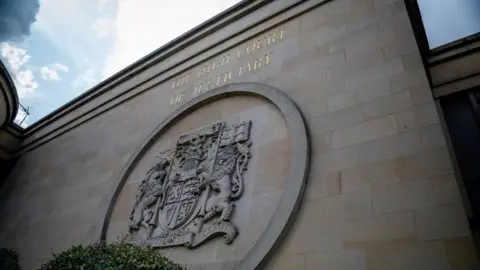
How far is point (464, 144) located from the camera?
540cm

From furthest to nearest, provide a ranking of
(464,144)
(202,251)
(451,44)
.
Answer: (451,44)
(464,144)
(202,251)

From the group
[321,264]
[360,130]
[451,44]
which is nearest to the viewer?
[321,264]

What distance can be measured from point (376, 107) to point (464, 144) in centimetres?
219

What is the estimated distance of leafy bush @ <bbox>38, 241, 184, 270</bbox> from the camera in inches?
136

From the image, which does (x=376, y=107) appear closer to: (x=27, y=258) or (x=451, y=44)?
(x=451, y=44)

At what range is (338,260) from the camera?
3.51 meters

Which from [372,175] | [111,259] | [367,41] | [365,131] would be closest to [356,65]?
[367,41]

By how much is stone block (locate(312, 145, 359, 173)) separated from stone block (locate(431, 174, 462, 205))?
0.94 metres

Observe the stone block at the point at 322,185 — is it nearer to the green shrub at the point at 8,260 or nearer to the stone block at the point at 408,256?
the stone block at the point at 408,256

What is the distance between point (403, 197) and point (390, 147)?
2.32 feet

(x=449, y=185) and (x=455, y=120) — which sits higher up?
(x=455, y=120)

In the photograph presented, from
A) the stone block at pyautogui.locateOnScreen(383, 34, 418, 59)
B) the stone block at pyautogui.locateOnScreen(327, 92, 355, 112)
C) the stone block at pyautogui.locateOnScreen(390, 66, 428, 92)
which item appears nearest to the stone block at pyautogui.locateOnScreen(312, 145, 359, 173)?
the stone block at pyautogui.locateOnScreen(327, 92, 355, 112)

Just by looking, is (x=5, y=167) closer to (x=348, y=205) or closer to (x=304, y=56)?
(x=304, y=56)

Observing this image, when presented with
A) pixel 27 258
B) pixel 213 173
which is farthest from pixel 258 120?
pixel 27 258
